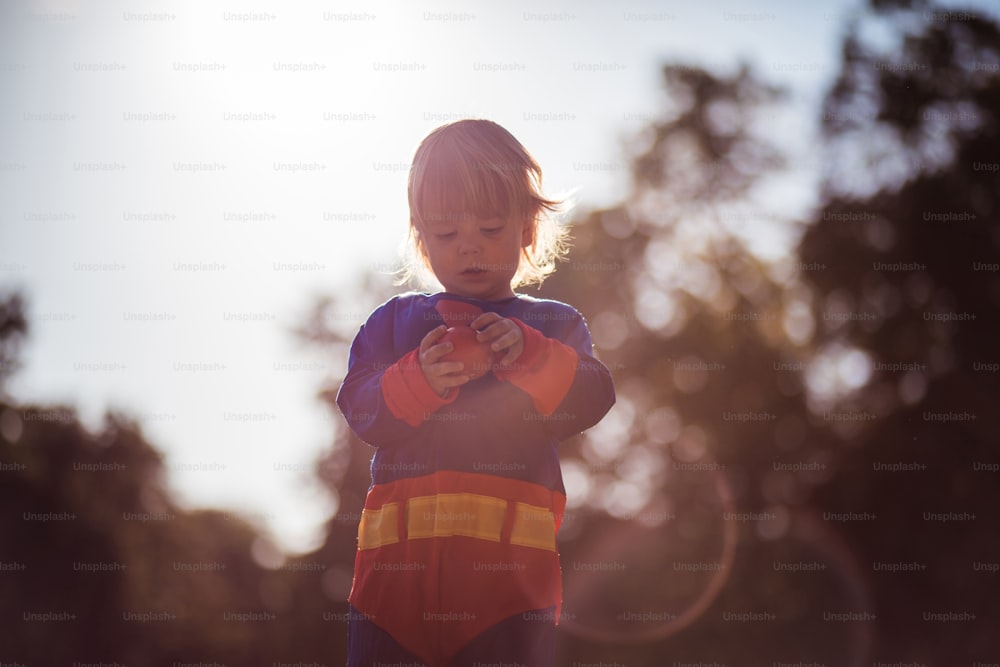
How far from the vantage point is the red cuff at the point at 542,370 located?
9.30ft

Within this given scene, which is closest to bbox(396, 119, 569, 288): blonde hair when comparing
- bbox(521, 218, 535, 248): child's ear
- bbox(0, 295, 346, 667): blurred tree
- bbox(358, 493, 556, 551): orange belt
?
bbox(521, 218, 535, 248): child's ear

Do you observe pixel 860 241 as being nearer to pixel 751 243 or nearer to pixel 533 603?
pixel 751 243

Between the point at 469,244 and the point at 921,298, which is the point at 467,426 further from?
the point at 921,298

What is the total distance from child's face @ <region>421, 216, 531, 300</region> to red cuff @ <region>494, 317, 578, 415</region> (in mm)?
316

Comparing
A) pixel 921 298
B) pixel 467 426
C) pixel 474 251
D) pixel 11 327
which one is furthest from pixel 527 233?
pixel 11 327

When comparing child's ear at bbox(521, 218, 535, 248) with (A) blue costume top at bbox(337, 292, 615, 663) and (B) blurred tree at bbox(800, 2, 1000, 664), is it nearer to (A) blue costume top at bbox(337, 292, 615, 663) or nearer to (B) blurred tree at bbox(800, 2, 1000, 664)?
(A) blue costume top at bbox(337, 292, 615, 663)

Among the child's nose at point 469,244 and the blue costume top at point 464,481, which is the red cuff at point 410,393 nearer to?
the blue costume top at point 464,481

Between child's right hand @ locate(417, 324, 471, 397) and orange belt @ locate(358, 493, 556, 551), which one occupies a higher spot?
child's right hand @ locate(417, 324, 471, 397)

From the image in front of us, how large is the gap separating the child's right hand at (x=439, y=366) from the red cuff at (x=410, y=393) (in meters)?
0.03

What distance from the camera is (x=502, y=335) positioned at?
2.75m

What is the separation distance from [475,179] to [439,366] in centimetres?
68

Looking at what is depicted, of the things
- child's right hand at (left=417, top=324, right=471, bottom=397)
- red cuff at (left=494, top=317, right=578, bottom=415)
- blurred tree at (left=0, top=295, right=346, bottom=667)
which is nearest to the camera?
child's right hand at (left=417, top=324, right=471, bottom=397)

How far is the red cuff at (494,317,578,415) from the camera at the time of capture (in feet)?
9.30

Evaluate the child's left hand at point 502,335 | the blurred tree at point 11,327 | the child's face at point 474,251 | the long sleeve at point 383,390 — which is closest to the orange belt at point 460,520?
the long sleeve at point 383,390
